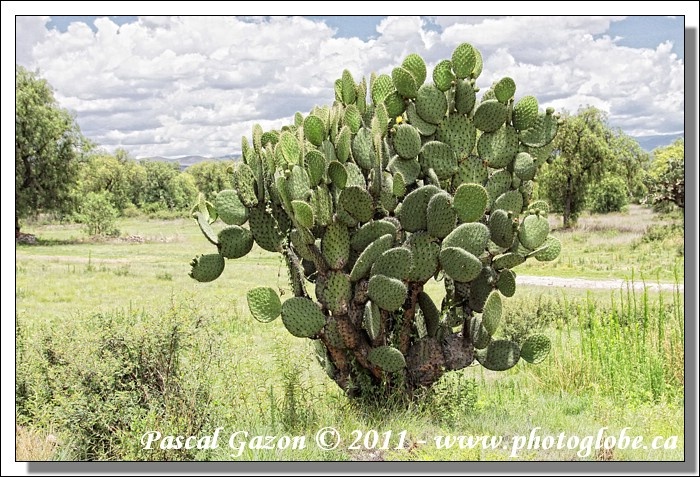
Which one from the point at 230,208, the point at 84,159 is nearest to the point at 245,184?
the point at 230,208

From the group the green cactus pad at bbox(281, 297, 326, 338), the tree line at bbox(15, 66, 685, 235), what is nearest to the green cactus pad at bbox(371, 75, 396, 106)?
the green cactus pad at bbox(281, 297, 326, 338)

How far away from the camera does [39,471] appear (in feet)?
16.9

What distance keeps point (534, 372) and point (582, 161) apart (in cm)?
1906

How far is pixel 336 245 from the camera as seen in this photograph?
5.05m

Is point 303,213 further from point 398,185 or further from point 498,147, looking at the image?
point 498,147

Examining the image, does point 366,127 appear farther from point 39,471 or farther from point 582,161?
point 582,161

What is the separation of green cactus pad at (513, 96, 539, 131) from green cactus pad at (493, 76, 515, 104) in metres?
0.14

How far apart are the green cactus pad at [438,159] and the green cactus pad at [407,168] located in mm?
89

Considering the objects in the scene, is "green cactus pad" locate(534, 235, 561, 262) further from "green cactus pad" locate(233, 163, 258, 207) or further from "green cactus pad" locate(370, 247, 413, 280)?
"green cactus pad" locate(233, 163, 258, 207)

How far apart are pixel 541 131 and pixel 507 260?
979 millimetres

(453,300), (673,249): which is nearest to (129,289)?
(453,300)

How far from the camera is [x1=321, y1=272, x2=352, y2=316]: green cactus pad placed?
202 inches

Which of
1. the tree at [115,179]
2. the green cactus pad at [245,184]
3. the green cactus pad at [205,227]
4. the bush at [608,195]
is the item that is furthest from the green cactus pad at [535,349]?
the tree at [115,179]

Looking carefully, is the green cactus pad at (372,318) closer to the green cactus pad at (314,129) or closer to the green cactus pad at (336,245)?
the green cactus pad at (336,245)
